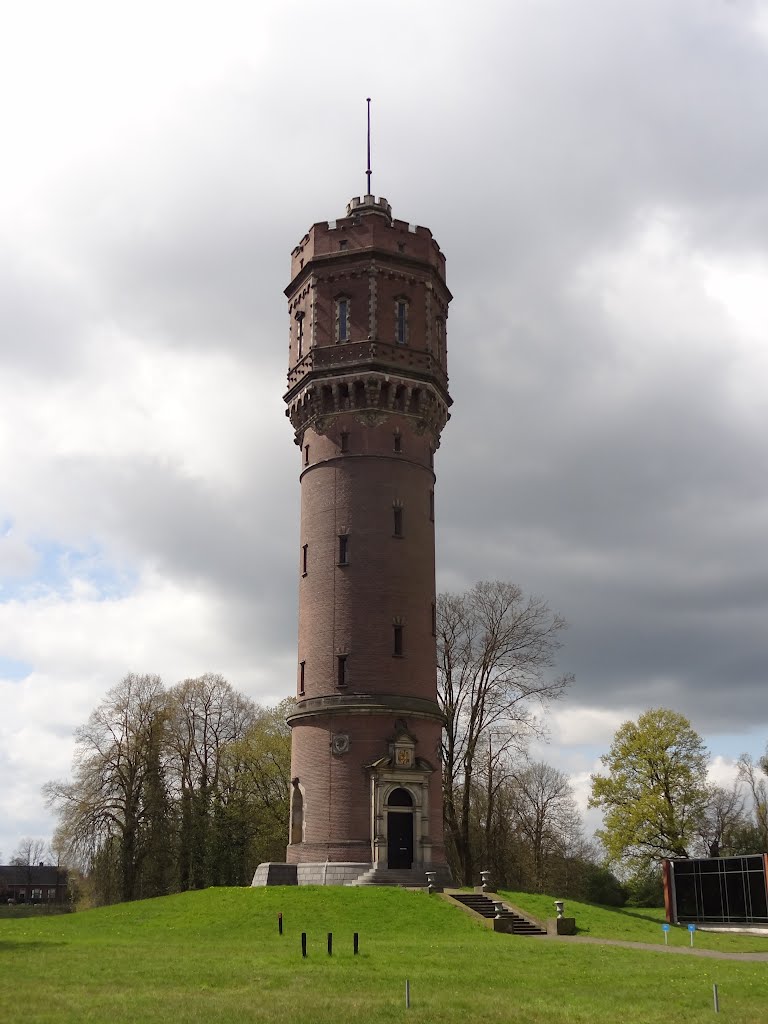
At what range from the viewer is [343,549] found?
44.9m

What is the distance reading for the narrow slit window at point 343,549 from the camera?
44562 mm

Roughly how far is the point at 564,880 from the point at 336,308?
4161cm

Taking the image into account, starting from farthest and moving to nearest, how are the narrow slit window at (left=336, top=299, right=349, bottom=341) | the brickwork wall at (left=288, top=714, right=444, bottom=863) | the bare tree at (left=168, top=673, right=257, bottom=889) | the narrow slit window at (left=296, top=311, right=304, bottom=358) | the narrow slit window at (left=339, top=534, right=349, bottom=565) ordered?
1. the bare tree at (left=168, top=673, right=257, bottom=889)
2. the narrow slit window at (left=296, top=311, right=304, bottom=358)
3. the narrow slit window at (left=336, top=299, right=349, bottom=341)
4. the narrow slit window at (left=339, top=534, right=349, bottom=565)
5. the brickwork wall at (left=288, top=714, right=444, bottom=863)

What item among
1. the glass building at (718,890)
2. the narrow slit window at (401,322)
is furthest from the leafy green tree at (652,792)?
the narrow slit window at (401,322)

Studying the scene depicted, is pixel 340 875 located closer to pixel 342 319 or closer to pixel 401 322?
pixel 342 319

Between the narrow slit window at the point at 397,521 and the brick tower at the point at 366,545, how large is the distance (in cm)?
6

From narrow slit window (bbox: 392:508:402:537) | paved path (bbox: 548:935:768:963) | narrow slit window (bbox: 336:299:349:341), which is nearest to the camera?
paved path (bbox: 548:935:768:963)

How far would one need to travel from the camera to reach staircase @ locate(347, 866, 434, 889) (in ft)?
132

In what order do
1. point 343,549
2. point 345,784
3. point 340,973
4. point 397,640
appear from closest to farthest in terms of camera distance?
point 340,973 < point 345,784 < point 397,640 < point 343,549

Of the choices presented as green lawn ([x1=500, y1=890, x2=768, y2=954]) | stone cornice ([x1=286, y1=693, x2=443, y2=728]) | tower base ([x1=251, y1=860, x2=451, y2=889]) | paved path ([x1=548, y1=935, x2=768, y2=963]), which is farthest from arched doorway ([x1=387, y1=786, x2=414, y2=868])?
paved path ([x1=548, y1=935, x2=768, y2=963])

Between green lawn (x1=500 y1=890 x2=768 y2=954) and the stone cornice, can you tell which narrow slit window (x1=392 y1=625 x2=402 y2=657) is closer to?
the stone cornice

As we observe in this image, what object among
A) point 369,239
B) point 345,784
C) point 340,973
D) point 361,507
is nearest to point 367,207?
point 369,239

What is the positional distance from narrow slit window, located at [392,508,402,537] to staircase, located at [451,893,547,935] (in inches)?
589

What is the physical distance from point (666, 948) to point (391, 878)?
489 inches
